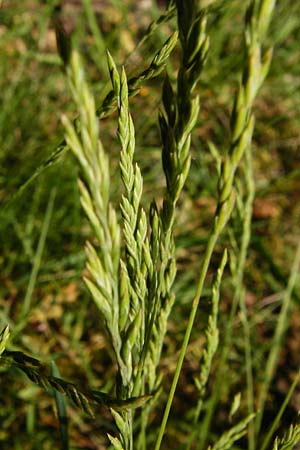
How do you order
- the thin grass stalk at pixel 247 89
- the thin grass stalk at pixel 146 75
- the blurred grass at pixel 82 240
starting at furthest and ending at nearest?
the blurred grass at pixel 82 240, the thin grass stalk at pixel 146 75, the thin grass stalk at pixel 247 89

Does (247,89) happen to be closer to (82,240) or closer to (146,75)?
(146,75)

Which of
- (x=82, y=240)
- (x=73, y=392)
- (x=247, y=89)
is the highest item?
(x=82, y=240)

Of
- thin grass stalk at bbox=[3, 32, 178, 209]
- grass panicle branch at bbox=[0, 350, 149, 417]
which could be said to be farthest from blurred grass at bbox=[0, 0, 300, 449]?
grass panicle branch at bbox=[0, 350, 149, 417]

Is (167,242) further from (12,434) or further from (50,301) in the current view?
(50,301)

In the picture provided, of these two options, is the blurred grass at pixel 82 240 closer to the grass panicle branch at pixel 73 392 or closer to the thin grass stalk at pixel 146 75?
the thin grass stalk at pixel 146 75

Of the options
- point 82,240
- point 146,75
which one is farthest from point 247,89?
point 82,240

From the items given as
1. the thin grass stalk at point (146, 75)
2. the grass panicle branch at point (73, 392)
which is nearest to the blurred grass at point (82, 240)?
the thin grass stalk at point (146, 75)

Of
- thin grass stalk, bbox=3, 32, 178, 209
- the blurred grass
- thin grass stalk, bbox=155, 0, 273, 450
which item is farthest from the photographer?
the blurred grass

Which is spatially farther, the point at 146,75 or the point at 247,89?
the point at 146,75

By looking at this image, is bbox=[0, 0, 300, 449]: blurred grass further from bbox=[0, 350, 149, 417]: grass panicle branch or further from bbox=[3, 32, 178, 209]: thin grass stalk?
bbox=[0, 350, 149, 417]: grass panicle branch
